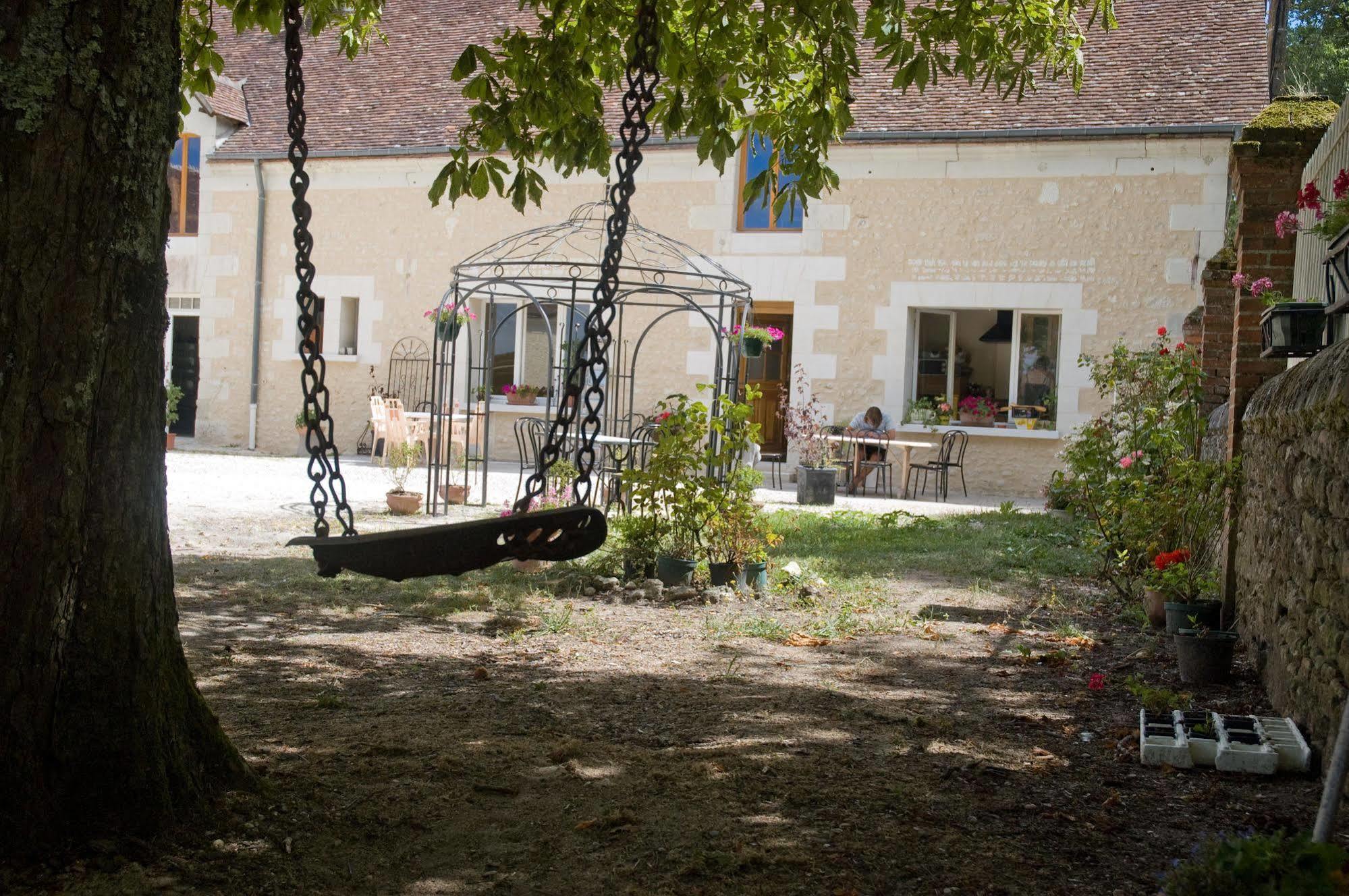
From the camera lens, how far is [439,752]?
3457 millimetres

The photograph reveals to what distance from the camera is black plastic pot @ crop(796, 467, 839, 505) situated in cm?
1169

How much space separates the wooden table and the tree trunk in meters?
10.6

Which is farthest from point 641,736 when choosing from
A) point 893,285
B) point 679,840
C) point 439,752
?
point 893,285

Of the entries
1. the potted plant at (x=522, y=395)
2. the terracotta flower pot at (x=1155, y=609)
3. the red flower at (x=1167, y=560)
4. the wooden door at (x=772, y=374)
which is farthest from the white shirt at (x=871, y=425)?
the red flower at (x=1167, y=560)

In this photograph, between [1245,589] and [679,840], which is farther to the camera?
[1245,589]

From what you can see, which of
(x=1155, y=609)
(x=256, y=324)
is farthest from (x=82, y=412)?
(x=256, y=324)

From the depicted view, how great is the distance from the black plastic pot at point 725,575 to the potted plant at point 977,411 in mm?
7787

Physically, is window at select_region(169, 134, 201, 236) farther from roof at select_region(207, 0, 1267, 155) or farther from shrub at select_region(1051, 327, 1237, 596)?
shrub at select_region(1051, 327, 1237, 596)

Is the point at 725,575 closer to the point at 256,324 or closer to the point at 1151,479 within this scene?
the point at 1151,479

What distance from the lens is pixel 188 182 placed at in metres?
17.1

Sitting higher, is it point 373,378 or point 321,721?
point 373,378

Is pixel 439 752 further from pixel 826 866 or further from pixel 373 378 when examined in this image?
pixel 373 378

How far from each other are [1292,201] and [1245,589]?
6.13ft

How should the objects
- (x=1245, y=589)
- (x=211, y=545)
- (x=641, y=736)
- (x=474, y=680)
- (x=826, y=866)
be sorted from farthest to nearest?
(x=211, y=545)
(x=1245, y=589)
(x=474, y=680)
(x=641, y=736)
(x=826, y=866)
